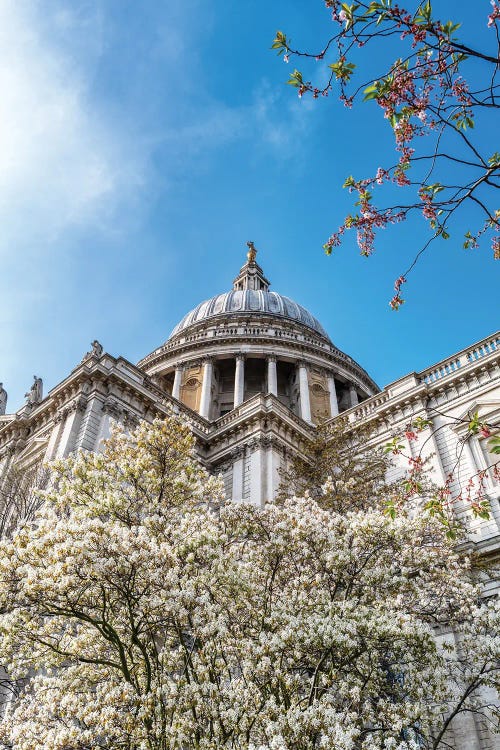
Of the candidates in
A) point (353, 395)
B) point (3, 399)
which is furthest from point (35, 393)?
point (353, 395)

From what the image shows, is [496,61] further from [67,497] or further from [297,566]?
[67,497]

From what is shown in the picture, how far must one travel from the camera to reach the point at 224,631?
868cm

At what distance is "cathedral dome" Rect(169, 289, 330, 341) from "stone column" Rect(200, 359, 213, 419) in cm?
865

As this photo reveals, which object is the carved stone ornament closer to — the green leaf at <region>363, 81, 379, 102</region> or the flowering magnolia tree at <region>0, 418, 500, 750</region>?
the flowering magnolia tree at <region>0, 418, 500, 750</region>

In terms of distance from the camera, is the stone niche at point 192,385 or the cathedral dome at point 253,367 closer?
the stone niche at point 192,385

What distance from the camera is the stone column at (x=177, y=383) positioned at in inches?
1591

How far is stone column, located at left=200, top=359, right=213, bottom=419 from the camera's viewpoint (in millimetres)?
37947

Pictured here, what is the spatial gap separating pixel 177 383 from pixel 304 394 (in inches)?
377

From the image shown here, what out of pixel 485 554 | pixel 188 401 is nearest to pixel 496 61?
pixel 485 554

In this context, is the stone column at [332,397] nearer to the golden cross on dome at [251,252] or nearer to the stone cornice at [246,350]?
the stone cornice at [246,350]

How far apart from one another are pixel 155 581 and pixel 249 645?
72.2 inches

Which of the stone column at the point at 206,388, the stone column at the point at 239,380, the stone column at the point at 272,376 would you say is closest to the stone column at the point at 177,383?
the stone column at the point at 206,388

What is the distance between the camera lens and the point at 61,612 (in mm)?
9242

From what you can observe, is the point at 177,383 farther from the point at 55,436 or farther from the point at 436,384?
the point at 436,384
